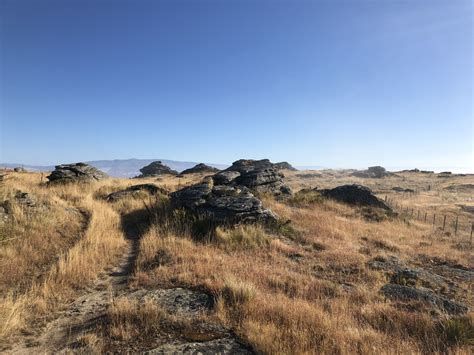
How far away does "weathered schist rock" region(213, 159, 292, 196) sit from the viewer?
72.5 ft

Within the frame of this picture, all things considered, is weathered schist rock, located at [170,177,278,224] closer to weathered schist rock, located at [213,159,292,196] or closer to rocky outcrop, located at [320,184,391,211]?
weathered schist rock, located at [213,159,292,196]

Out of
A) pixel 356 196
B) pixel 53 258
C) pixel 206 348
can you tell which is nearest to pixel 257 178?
pixel 356 196

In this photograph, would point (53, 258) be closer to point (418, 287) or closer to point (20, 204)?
point (20, 204)

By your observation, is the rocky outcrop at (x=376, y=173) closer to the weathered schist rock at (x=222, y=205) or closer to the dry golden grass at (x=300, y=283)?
the dry golden grass at (x=300, y=283)

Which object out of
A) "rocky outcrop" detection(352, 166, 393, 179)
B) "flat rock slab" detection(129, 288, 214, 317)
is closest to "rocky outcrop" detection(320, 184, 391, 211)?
"flat rock slab" detection(129, 288, 214, 317)

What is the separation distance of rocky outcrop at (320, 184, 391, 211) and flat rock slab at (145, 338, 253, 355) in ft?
72.7

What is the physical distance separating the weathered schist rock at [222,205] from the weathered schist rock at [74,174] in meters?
11.7

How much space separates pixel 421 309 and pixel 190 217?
30.0ft

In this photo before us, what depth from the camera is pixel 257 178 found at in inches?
908

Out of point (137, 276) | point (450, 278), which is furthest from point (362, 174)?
point (137, 276)

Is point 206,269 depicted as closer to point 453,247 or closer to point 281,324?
point 281,324

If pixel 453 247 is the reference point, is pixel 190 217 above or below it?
above

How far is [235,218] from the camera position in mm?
13281

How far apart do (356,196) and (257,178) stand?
8.96m
